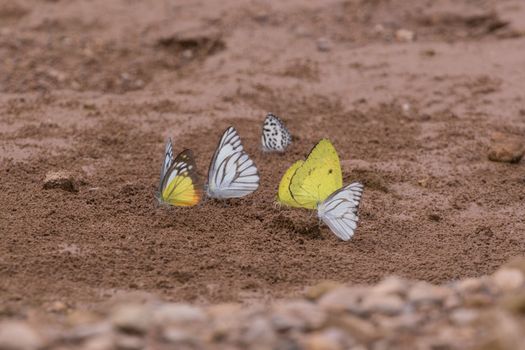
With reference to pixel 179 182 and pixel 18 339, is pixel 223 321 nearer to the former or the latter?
pixel 18 339

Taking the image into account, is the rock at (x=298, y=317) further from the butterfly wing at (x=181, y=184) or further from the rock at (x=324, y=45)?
the rock at (x=324, y=45)

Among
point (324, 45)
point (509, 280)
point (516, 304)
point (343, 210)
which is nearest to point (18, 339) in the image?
point (516, 304)

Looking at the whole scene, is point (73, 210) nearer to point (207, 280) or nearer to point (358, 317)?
point (207, 280)

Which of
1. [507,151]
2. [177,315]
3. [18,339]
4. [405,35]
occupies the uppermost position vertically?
[405,35]

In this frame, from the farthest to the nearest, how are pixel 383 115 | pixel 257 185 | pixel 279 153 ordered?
pixel 383 115
pixel 279 153
pixel 257 185

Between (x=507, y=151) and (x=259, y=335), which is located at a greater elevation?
(x=259, y=335)

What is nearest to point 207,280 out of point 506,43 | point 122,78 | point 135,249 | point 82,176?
point 135,249
